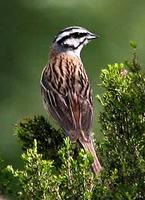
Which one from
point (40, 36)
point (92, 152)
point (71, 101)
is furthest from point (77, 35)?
point (40, 36)

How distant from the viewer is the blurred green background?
1505cm

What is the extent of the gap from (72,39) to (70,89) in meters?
0.89

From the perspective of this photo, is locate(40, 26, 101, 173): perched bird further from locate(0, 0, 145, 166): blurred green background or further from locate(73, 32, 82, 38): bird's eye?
locate(0, 0, 145, 166): blurred green background

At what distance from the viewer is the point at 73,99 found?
26.7ft

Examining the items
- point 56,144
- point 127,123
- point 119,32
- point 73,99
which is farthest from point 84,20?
point 127,123

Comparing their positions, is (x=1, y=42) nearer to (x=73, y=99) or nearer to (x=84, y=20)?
(x=84, y=20)

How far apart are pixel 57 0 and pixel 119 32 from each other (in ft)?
3.13

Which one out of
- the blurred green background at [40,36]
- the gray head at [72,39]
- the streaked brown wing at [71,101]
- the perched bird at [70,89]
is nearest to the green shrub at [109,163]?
the perched bird at [70,89]

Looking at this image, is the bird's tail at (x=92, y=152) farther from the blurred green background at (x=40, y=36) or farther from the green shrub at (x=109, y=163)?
the blurred green background at (x=40, y=36)

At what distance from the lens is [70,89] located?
27.1 ft

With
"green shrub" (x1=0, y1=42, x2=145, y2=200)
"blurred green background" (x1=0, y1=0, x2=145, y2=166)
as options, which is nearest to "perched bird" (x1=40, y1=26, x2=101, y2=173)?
"green shrub" (x1=0, y1=42, x2=145, y2=200)

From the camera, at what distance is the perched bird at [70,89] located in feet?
25.6

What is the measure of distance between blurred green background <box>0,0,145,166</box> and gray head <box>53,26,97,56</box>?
18.0ft

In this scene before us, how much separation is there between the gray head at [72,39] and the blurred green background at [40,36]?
5.47 meters
